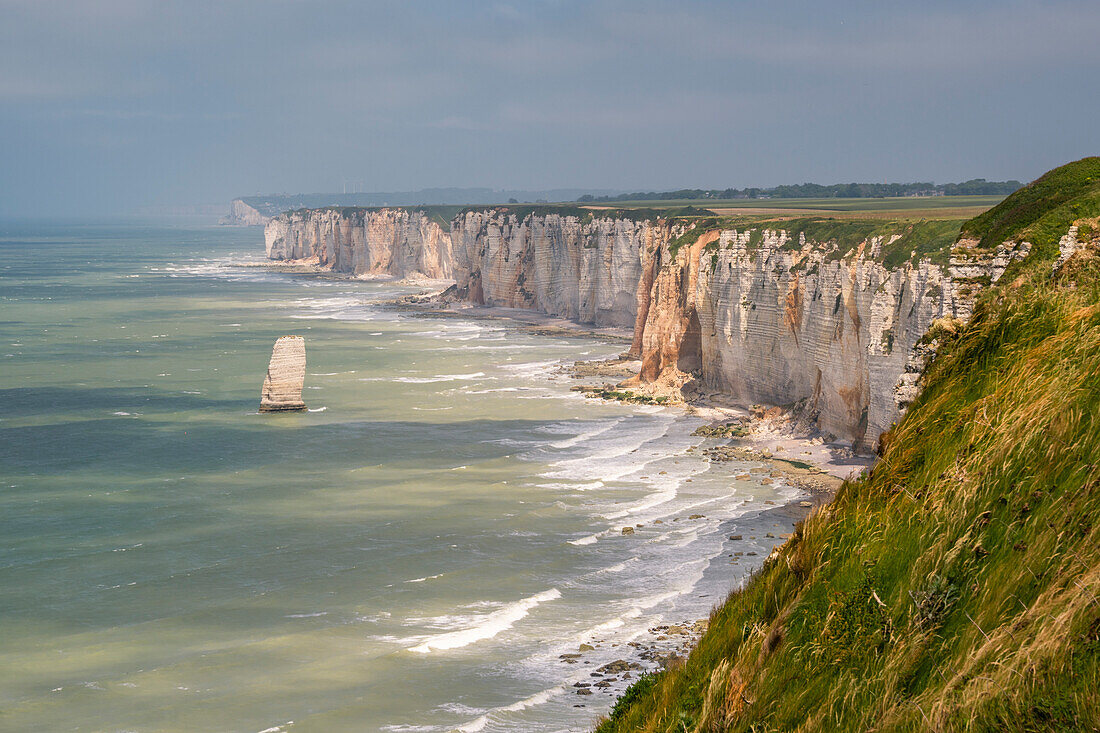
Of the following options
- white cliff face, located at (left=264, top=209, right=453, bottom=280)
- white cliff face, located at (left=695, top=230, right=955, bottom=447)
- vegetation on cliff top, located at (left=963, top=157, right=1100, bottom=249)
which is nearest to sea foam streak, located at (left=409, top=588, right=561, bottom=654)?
white cliff face, located at (left=695, top=230, right=955, bottom=447)

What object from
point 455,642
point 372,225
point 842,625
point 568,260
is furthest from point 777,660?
point 372,225

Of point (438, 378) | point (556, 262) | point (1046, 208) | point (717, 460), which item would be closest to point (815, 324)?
point (717, 460)

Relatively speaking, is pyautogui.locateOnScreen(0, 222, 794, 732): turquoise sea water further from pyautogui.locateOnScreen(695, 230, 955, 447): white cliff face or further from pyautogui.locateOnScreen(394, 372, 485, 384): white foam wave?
pyautogui.locateOnScreen(695, 230, 955, 447): white cliff face

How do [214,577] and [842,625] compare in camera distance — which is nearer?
[842,625]

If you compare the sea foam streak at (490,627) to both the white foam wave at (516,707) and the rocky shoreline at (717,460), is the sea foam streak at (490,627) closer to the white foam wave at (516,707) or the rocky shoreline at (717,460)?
the rocky shoreline at (717,460)

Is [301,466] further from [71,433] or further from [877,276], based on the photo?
[877,276]

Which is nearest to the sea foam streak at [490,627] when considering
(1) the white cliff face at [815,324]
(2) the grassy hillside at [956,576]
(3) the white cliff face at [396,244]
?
(1) the white cliff face at [815,324]

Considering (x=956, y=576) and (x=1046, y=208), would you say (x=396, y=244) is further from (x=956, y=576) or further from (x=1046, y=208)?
(x=956, y=576)
